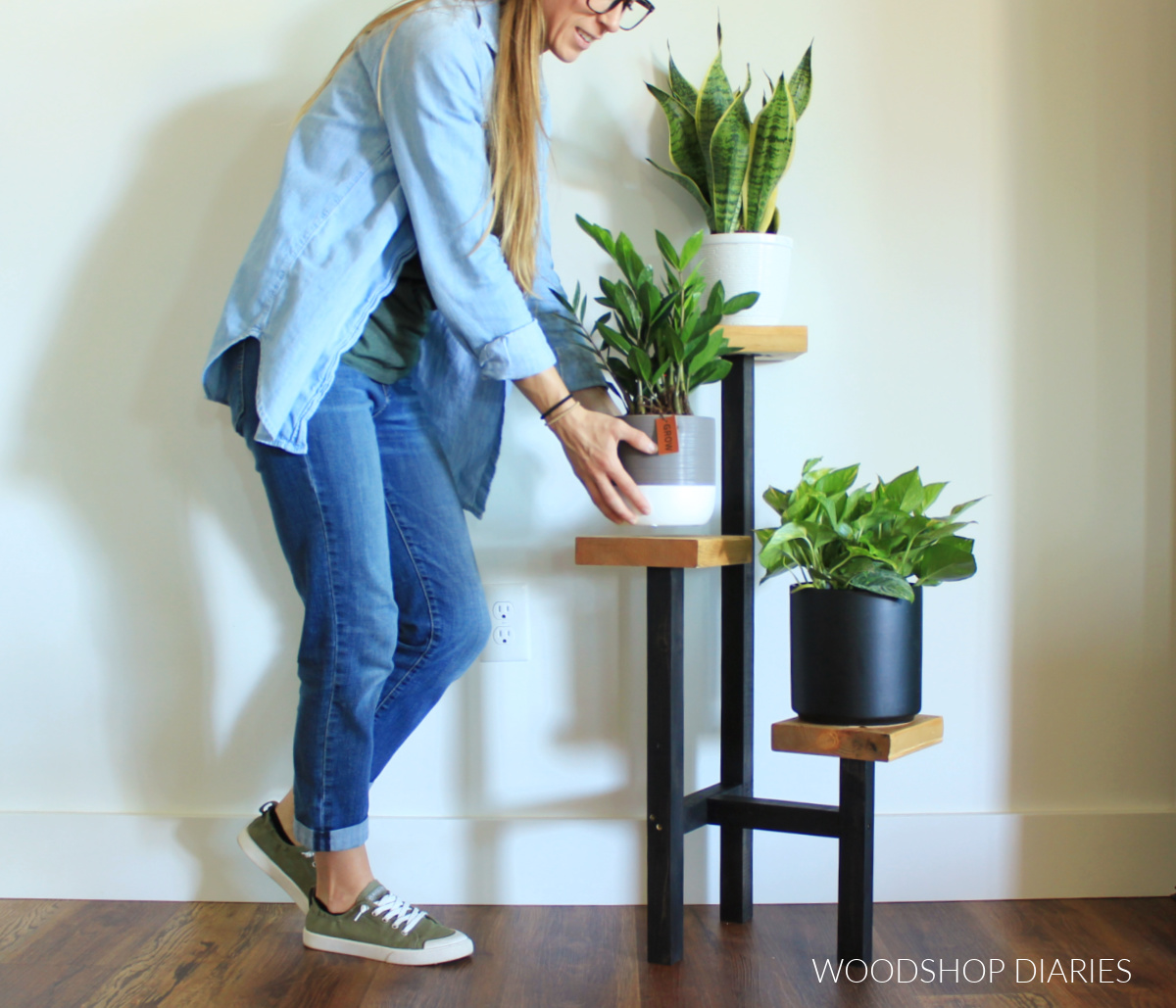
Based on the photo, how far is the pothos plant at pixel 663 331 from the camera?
108 cm

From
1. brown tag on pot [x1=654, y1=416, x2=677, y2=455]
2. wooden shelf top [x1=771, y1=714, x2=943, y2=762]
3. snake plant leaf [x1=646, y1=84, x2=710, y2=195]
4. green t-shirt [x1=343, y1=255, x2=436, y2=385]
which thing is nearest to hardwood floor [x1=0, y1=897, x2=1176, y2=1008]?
wooden shelf top [x1=771, y1=714, x2=943, y2=762]

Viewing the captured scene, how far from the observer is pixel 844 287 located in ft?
4.48

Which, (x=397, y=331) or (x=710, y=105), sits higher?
(x=710, y=105)

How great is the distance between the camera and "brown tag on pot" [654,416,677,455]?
42.6 inches

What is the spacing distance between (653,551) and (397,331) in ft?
1.33

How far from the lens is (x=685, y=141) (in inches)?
49.3

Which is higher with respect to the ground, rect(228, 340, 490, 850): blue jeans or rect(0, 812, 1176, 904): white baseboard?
rect(228, 340, 490, 850): blue jeans

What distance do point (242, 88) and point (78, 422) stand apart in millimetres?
547

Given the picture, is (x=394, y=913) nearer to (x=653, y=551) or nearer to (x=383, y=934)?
(x=383, y=934)

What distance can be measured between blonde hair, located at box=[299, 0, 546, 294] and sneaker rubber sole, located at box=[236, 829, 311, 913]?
32.2 inches

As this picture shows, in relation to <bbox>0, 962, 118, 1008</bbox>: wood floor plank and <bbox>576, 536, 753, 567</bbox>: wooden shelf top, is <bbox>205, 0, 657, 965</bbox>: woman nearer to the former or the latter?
<bbox>576, 536, 753, 567</bbox>: wooden shelf top

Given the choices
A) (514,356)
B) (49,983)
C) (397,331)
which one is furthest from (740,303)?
(49,983)

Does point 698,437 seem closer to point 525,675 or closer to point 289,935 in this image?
point 525,675

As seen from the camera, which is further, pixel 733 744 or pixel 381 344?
pixel 733 744
